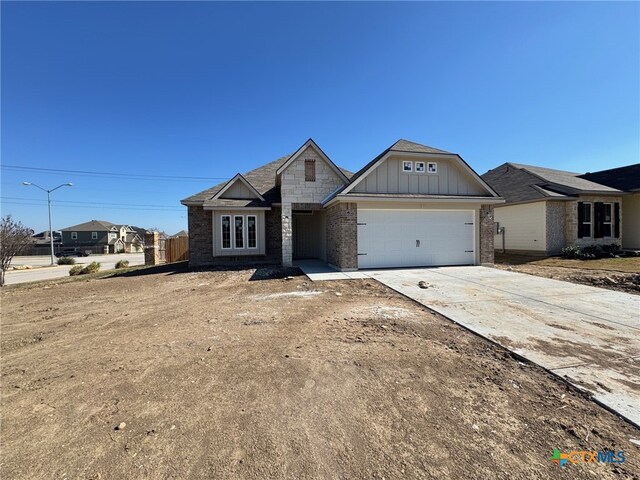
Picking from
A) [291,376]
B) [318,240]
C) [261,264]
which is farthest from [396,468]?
[318,240]

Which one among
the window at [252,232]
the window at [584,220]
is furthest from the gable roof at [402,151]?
the window at [584,220]

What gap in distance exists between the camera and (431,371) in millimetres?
3395

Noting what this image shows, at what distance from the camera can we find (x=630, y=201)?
55.3 feet

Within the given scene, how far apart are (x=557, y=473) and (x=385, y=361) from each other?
187cm

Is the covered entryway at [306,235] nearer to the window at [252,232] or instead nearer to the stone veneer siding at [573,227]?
the window at [252,232]

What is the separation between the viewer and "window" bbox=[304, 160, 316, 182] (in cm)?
1288

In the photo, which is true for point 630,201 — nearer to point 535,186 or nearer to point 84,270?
point 535,186

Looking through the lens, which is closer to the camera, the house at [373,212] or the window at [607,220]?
the house at [373,212]

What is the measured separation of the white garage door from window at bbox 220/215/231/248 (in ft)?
22.6

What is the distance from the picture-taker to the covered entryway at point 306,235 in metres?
16.2

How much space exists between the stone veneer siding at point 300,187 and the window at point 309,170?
10 centimetres

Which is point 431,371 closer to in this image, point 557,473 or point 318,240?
point 557,473

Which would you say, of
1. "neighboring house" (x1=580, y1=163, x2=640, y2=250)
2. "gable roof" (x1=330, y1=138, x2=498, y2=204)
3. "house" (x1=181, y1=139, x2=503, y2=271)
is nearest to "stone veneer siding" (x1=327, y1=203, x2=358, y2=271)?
"house" (x1=181, y1=139, x2=503, y2=271)

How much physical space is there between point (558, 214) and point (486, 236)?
729 cm
